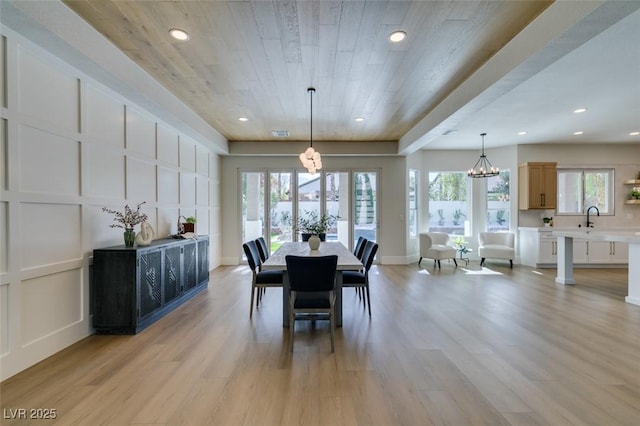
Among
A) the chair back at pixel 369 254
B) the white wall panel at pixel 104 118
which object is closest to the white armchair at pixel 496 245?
the chair back at pixel 369 254

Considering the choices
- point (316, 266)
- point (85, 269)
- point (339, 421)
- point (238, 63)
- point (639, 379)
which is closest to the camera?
point (339, 421)

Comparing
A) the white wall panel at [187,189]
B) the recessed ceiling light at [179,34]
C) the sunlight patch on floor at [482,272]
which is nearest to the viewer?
the recessed ceiling light at [179,34]

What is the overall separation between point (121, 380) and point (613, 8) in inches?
171

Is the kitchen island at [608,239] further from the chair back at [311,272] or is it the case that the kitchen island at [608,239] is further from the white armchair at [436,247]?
the chair back at [311,272]

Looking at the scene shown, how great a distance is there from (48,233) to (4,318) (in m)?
0.72

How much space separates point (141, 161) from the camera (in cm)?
400

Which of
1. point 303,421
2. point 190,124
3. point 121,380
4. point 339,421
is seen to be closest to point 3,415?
point 121,380

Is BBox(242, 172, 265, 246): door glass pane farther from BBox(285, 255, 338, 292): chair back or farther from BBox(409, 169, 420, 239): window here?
BBox(285, 255, 338, 292): chair back

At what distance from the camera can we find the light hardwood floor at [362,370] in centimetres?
191

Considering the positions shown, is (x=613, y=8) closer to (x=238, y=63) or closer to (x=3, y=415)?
(x=238, y=63)

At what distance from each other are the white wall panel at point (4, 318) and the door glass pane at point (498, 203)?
8625mm

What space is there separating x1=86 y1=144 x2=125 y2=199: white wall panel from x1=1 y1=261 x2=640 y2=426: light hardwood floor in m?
1.54

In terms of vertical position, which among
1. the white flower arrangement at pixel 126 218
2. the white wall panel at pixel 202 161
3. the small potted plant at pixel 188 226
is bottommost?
the small potted plant at pixel 188 226

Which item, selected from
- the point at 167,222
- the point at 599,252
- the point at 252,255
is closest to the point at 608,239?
the point at 599,252
